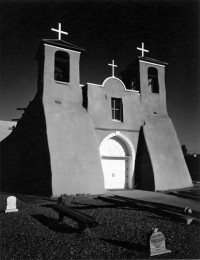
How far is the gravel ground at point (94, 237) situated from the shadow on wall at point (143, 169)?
652 cm

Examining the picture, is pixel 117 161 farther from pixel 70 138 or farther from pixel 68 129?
pixel 68 129

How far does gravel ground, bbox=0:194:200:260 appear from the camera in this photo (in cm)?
432

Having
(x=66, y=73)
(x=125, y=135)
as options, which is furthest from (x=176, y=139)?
(x=66, y=73)

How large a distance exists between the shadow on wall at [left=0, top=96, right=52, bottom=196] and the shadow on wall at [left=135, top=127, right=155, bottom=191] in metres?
6.33

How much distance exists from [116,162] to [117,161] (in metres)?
0.10

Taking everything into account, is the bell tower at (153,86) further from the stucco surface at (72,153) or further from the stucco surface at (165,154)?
the stucco surface at (72,153)

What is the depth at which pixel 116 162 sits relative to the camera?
591 inches

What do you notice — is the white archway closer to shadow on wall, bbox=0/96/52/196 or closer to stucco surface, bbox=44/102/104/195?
stucco surface, bbox=44/102/104/195

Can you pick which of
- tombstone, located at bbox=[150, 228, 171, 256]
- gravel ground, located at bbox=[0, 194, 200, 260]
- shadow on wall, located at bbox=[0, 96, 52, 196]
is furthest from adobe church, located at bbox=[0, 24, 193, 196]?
tombstone, located at bbox=[150, 228, 171, 256]

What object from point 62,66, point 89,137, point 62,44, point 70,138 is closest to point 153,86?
point 62,66

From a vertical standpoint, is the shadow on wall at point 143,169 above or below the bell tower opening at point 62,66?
below

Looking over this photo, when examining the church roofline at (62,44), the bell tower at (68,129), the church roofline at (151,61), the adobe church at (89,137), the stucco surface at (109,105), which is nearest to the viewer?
the bell tower at (68,129)

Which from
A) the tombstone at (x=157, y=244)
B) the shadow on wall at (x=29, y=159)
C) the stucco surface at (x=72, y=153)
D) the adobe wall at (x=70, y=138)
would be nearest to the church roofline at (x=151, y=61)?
the adobe wall at (x=70, y=138)

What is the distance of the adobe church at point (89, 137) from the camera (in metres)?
12.2
